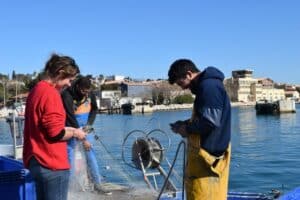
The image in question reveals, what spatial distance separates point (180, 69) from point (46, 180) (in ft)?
4.54

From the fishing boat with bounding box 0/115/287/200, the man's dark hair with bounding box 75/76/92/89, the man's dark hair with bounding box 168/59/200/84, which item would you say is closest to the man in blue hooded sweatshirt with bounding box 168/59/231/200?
the man's dark hair with bounding box 168/59/200/84

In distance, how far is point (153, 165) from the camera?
7.25 meters

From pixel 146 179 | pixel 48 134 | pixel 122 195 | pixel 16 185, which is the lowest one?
pixel 122 195

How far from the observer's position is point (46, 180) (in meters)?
4.23

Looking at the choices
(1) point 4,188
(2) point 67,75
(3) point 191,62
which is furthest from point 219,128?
(1) point 4,188

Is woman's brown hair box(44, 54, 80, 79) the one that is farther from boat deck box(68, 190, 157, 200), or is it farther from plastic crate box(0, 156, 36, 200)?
boat deck box(68, 190, 157, 200)

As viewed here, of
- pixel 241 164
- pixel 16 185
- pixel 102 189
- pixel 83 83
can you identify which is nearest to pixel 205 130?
pixel 16 185

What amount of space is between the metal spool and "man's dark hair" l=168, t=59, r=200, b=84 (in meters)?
2.68

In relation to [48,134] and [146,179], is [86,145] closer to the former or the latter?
[146,179]

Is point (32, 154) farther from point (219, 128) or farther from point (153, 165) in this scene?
point (153, 165)

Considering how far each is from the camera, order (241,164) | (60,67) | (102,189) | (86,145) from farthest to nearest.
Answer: (241,164) < (102,189) < (86,145) < (60,67)

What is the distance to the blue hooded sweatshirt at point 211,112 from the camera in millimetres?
4309

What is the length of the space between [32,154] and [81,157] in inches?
111

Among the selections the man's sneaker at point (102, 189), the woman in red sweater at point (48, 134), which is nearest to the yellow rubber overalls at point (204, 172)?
the woman in red sweater at point (48, 134)
